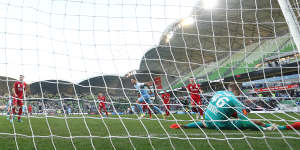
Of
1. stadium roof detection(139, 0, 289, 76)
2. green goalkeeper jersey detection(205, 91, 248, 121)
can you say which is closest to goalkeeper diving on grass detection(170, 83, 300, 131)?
green goalkeeper jersey detection(205, 91, 248, 121)

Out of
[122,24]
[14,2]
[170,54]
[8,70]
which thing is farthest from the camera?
[170,54]

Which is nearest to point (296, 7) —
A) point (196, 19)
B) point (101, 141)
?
point (196, 19)

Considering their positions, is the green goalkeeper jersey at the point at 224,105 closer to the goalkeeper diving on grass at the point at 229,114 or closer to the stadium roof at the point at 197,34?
the goalkeeper diving on grass at the point at 229,114

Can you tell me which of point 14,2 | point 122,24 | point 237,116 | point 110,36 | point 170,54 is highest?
point 14,2

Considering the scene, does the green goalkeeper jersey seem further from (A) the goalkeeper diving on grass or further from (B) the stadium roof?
(B) the stadium roof

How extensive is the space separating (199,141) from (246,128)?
3.83 feet

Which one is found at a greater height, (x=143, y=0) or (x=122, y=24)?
(x=143, y=0)

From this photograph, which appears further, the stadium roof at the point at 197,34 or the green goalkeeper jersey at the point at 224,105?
the stadium roof at the point at 197,34

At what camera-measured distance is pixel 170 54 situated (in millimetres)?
3496

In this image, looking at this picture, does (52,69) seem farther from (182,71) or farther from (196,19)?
(196,19)

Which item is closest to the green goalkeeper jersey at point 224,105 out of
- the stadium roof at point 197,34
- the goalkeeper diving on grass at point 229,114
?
the goalkeeper diving on grass at point 229,114

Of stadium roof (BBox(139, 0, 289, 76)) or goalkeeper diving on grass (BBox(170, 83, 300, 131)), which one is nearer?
goalkeeper diving on grass (BBox(170, 83, 300, 131))

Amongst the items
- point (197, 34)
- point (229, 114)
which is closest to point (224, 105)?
point (229, 114)

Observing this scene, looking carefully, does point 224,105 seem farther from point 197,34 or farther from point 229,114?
point 197,34
